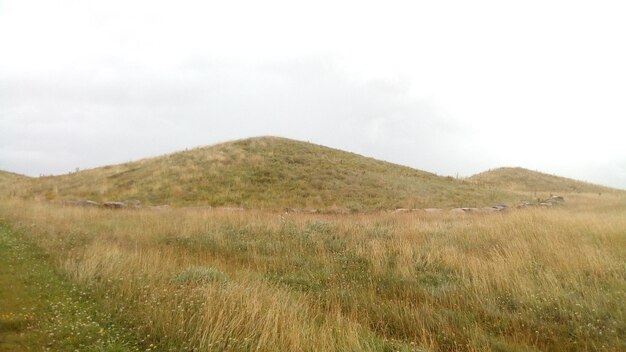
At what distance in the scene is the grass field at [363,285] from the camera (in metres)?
4.62

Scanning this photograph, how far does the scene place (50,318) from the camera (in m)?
5.07

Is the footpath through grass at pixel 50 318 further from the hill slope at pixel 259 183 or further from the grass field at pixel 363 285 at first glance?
the hill slope at pixel 259 183

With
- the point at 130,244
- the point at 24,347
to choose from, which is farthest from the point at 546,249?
the point at 130,244

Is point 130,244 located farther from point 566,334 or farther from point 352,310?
point 566,334

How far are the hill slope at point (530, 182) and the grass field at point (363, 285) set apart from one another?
121 feet

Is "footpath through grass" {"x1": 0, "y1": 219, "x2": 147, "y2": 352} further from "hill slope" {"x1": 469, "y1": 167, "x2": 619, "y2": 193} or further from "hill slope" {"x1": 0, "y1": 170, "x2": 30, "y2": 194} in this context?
"hill slope" {"x1": 469, "y1": 167, "x2": 619, "y2": 193}

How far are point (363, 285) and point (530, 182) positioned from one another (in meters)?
48.9

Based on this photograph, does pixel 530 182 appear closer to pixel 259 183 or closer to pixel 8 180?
pixel 259 183

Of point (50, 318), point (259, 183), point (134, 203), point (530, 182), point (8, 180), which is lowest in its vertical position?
point (50, 318)

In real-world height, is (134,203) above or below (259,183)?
below

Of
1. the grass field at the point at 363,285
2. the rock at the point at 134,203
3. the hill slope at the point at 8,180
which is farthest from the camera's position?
the hill slope at the point at 8,180

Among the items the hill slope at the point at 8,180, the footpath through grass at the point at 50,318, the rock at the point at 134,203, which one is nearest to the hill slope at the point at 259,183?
the rock at the point at 134,203

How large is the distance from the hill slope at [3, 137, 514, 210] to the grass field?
12028 mm

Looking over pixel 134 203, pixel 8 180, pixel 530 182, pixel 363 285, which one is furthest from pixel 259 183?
pixel 530 182
